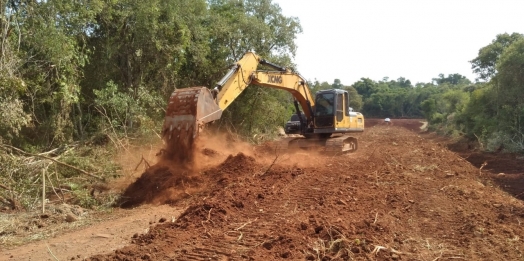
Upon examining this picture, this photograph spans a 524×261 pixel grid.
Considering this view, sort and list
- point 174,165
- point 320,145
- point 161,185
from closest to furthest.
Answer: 1. point 161,185
2. point 174,165
3. point 320,145

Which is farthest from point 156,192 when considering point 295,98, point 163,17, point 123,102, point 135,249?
point 163,17

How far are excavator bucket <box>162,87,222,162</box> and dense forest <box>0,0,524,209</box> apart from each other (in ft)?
7.21

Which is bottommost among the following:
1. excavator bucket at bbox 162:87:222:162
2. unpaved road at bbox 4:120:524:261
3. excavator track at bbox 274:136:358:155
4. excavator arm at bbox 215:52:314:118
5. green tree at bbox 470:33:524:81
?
unpaved road at bbox 4:120:524:261

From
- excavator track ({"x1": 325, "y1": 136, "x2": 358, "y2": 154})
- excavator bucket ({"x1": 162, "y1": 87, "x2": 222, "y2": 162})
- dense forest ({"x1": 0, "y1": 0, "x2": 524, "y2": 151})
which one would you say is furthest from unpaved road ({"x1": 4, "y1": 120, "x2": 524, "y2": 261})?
dense forest ({"x1": 0, "y1": 0, "x2": 524, "y2": 151})

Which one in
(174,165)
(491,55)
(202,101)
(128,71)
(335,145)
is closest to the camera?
(202,101)

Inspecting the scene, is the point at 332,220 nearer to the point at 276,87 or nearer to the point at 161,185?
the point at 161,185

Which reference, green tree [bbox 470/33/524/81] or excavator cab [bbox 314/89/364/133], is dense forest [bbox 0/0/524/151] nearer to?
excavator cab [bbox 314/89/364/133]

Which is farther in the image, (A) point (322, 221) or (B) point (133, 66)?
(B) point (133, 66)

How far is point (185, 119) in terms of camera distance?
360 inches

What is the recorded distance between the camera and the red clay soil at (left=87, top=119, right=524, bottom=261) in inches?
204

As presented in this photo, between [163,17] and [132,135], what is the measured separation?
4975mm

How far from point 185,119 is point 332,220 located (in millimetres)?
4164

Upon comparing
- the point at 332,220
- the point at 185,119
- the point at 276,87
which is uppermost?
the point at 276,87

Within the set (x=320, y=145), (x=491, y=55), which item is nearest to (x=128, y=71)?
(x=320, y=145)
